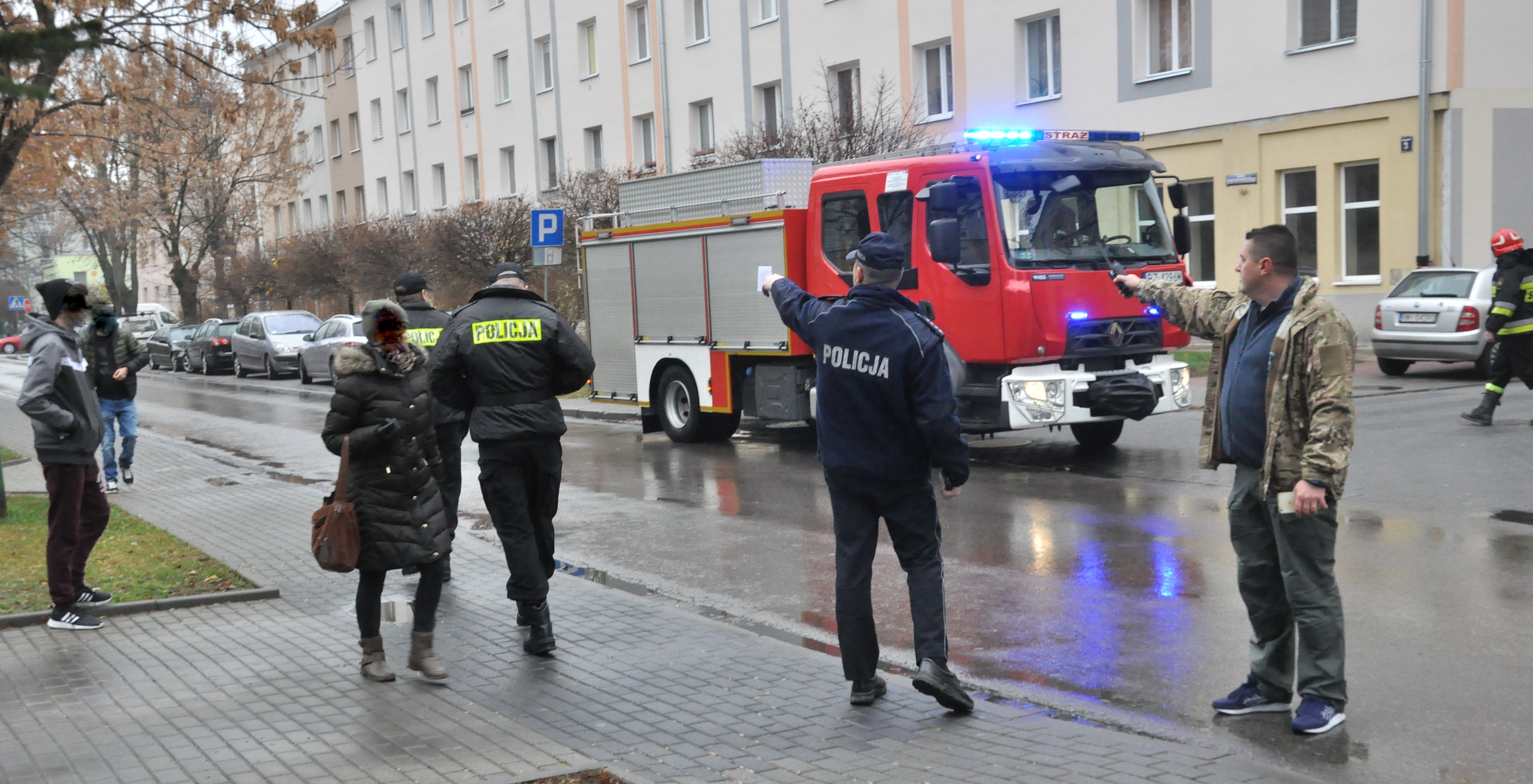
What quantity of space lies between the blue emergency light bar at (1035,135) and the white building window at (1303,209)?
37.8ft

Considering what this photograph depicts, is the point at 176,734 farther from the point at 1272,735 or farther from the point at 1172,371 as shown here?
the point at 1172,371

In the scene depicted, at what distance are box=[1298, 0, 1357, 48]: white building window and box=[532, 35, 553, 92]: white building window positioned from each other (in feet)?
79.4

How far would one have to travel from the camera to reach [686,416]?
1523 cm

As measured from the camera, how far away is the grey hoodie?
A: 709 centimetres

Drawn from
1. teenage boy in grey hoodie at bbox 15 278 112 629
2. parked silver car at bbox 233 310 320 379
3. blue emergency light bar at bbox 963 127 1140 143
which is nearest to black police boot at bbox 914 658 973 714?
teenage boy in grey hoodie at bbox 15 278 112 629

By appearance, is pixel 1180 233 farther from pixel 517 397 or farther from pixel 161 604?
pixel 161 604

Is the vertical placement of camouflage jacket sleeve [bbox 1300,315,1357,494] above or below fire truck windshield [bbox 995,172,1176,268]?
below

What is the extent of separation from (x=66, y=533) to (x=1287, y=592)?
233 inches

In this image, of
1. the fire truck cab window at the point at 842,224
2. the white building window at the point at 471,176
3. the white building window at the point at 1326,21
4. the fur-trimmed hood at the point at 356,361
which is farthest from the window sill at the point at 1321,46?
the white building window at the point at 471,176

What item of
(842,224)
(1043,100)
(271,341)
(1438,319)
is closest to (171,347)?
(271,341)

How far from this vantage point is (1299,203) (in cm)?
2273

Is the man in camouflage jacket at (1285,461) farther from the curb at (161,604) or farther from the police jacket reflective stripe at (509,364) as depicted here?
the curb at (161,604)

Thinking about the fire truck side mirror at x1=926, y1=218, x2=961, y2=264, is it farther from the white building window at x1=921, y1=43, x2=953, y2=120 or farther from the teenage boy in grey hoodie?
the white building window at x1=921, y1=43, x2=953, y2=120

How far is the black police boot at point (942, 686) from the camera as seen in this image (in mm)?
5129
